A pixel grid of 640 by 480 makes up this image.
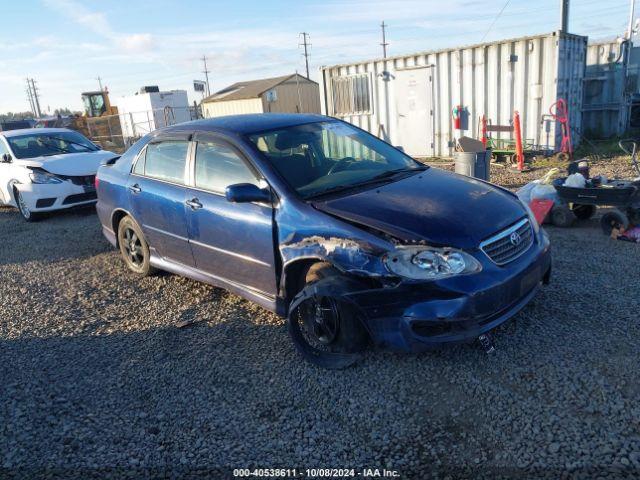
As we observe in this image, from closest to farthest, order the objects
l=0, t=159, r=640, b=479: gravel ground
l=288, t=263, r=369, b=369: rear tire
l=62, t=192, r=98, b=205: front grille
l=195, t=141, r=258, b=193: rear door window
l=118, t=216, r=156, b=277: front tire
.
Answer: l=0, t=159, r=640, b=479: gravel ground → l=288, t=263, r=369, b=369: rear tire → l=195, t=141, r=258, b=193: rear door window → l=118, t=216, r=156, b=277: front tire → l=62, t=192, r=98, b=205: front grille

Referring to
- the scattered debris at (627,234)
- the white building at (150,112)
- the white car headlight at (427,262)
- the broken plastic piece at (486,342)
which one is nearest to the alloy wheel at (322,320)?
the white car headlight at (427,262)

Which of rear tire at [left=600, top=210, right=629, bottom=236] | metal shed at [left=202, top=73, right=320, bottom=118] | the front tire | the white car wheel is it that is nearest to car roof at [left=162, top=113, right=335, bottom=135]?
the front tire

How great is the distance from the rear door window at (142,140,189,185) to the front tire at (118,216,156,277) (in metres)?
0.66

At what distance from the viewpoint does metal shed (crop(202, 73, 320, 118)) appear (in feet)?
106

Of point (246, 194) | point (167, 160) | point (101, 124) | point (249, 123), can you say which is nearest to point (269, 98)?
point (101, 124)

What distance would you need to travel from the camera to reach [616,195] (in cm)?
537

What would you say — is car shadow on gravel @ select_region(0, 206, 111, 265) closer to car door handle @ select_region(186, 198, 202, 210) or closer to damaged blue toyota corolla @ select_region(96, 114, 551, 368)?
damaged blue toyota corolla @ select_region(96, 114, 551, 368)

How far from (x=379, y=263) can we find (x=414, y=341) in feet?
1.74

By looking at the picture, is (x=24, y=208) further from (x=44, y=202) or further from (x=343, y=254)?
(x=343, y=254)

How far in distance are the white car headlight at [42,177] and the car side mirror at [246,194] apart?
6.27 metres

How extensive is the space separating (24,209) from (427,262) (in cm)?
843

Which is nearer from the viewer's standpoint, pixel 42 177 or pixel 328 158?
pixel 328 158

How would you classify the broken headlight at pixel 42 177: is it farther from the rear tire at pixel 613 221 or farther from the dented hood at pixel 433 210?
the rear tire at pixel 613 221

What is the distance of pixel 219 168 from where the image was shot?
4.21 meters
